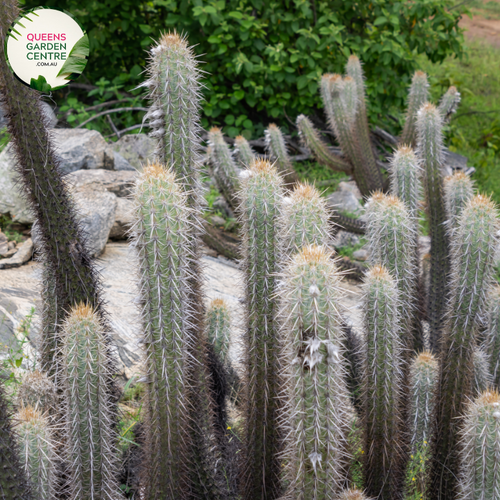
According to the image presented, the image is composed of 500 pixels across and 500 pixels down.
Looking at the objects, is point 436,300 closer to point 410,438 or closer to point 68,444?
point 410,438

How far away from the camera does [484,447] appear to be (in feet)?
6.61

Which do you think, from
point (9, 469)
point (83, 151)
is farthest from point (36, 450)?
point (83, 151)

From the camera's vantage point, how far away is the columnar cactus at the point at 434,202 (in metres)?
4.02

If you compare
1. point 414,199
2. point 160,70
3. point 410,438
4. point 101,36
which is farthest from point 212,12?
point 410,438

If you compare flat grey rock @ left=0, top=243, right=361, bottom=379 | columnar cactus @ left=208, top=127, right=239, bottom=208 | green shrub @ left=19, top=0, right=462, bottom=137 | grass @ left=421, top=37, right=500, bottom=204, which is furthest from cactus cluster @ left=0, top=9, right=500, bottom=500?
grass @ left=421, top=37, right=500, bottom=204

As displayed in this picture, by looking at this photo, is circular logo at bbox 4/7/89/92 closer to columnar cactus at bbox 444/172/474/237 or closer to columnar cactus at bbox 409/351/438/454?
columnar cactus at bbox 409/351/438/454

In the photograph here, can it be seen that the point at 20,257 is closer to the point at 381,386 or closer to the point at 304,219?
the point at 304,219

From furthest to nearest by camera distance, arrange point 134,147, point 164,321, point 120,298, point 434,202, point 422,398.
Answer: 1. point 134,147
2. point 434,202
3. point 120,298
4. point 422,398
5. point 164,321

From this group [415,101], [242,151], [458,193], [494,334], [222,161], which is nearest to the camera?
[494,334]

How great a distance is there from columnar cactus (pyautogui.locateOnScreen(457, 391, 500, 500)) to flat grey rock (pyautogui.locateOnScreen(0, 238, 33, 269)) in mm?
3384

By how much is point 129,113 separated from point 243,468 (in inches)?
214

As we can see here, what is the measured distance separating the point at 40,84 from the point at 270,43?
16.8ft

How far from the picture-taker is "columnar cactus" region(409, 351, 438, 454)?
2.78 m

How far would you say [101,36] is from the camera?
254 inches
